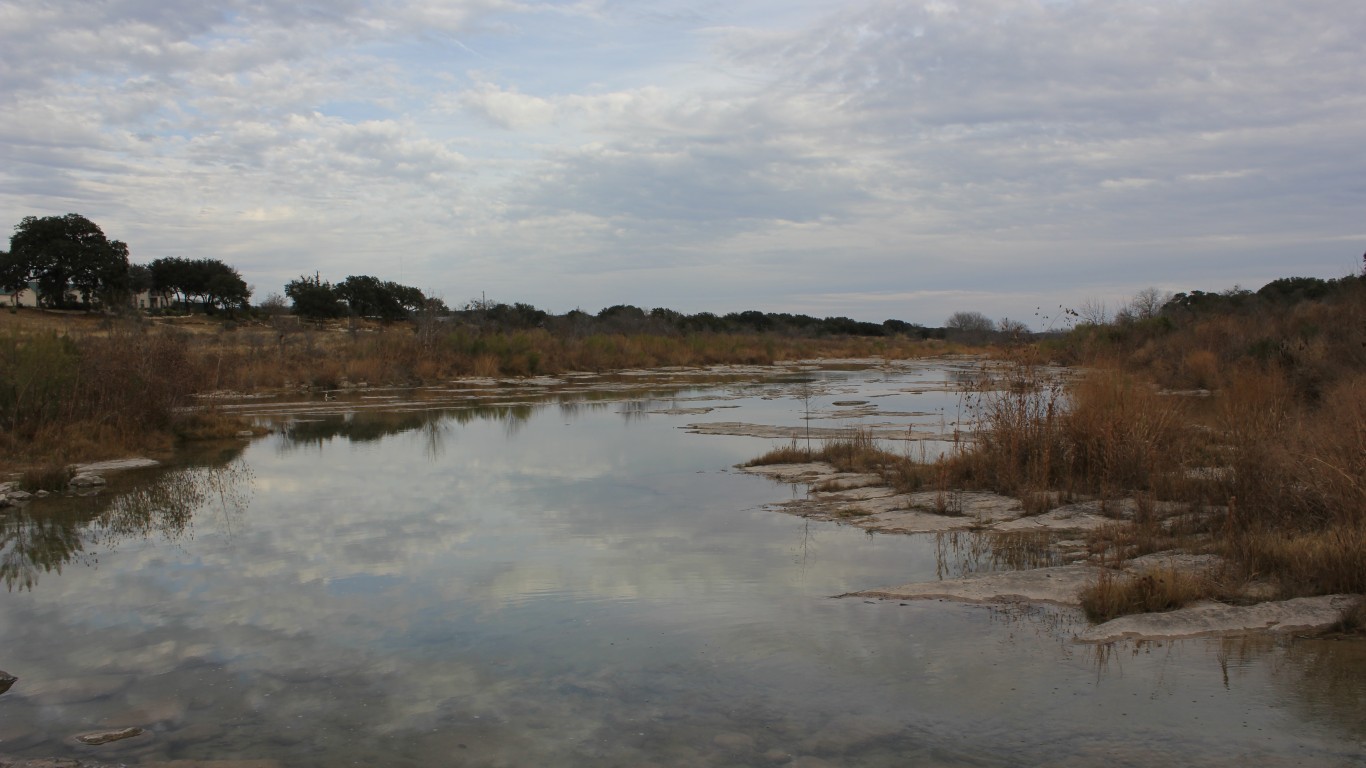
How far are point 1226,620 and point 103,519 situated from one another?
10.7 meters

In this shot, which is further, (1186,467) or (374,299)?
(374,299)

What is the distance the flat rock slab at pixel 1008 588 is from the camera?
22.4ft

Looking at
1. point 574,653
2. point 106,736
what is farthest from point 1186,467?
point 106,736

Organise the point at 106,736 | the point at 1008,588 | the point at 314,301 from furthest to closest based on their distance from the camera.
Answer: the point at 314,301 < the point at 1008,588 < the point at 106,736

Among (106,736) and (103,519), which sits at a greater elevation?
(103,519)

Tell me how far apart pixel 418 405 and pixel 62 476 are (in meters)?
13.9

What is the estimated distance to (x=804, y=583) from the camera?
7559 mm

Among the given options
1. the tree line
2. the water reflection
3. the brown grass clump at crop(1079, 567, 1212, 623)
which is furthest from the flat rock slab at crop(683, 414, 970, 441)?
the tree line

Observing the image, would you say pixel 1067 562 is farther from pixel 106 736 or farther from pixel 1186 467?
pixel 106 736

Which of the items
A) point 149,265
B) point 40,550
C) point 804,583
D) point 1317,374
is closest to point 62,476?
point 40,550

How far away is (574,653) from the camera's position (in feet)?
19.6

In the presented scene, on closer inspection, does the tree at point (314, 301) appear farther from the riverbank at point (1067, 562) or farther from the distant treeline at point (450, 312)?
the riverbank at point (1067, 562)

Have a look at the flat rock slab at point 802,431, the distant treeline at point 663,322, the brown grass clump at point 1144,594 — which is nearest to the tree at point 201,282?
the distant treeline at point 663,322

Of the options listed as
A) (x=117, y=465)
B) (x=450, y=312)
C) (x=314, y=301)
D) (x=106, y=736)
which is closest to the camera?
(x=106, y=736)
